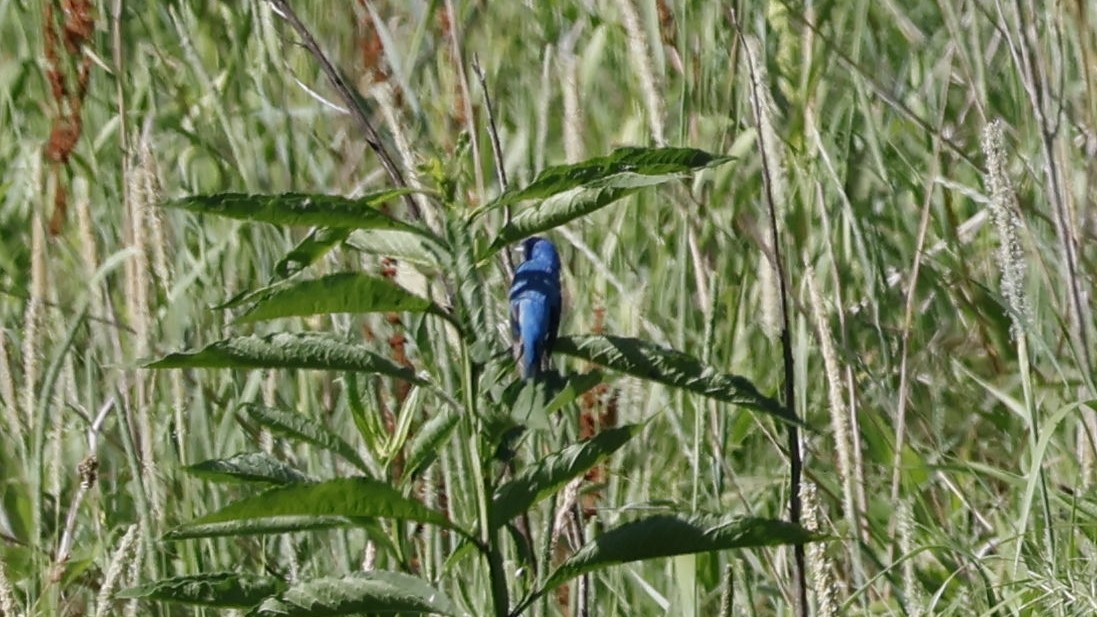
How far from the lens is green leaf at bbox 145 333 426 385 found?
1303 mm

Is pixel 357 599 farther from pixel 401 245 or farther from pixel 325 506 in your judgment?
pixel 401 245

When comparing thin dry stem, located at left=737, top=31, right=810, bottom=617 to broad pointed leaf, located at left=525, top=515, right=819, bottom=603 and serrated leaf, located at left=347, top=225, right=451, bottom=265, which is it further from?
serrated leaf, located at left=347, top=225, right=451, bottom=265

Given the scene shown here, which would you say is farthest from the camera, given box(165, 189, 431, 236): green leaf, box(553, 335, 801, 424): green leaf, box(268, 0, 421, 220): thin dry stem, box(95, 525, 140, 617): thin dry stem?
box(95, 525, 140, 617): thin dry stem

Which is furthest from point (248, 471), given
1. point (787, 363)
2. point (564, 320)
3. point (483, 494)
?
point (564, 320)

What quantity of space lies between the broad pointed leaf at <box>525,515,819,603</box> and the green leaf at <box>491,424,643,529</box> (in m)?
0.06

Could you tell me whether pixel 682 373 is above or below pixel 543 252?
below

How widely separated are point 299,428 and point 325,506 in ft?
0.89

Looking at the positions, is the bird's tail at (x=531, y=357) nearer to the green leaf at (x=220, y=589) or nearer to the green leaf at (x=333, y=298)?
the green leaf at (x=333, y=298)

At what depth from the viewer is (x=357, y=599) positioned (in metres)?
1.41

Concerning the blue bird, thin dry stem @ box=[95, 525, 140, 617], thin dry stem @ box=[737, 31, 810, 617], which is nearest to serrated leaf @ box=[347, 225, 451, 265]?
the blue bird

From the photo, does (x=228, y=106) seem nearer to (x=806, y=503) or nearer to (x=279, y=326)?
(x=279, y=326)

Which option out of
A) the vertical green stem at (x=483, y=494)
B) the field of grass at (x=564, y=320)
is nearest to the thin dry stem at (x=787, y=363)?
the field of grass at (x=564, y=320)

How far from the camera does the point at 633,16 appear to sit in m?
2.16

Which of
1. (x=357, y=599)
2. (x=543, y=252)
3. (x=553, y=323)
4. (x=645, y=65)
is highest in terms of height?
(x=645, y=65)
